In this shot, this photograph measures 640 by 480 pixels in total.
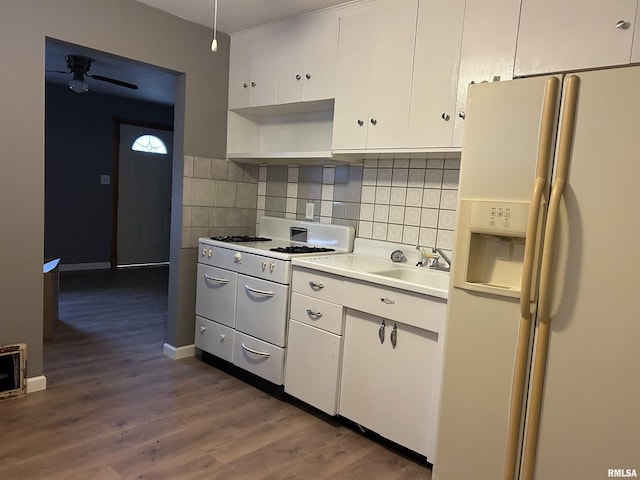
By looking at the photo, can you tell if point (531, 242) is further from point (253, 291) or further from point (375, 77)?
point (253, 291)

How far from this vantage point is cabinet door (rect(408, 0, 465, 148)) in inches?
89.0

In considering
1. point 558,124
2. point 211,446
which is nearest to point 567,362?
point 558,124

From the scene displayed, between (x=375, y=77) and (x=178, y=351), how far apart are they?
227cm

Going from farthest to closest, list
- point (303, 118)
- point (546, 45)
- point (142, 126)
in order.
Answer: point (142, 126), point (303, 118), point (546, 45)

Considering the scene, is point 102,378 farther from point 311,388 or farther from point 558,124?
point 558,124

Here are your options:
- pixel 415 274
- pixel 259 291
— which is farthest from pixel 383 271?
pixel 259 291

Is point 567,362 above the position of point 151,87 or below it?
below

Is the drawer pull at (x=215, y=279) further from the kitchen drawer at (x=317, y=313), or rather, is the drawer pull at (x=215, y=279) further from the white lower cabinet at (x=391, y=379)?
the white lower cabinet at (x=391, y=379)

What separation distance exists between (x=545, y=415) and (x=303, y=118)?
2.50m

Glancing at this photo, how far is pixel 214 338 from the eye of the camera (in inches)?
123

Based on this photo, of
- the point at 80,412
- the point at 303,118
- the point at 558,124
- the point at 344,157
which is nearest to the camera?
the point at 558,124

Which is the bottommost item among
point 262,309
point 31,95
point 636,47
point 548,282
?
point 262,309

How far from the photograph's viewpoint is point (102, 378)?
9.46 feet

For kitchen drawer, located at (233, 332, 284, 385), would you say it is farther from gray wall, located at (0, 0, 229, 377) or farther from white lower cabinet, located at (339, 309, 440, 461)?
gray wall, located at (0, 0, 229, 377)
